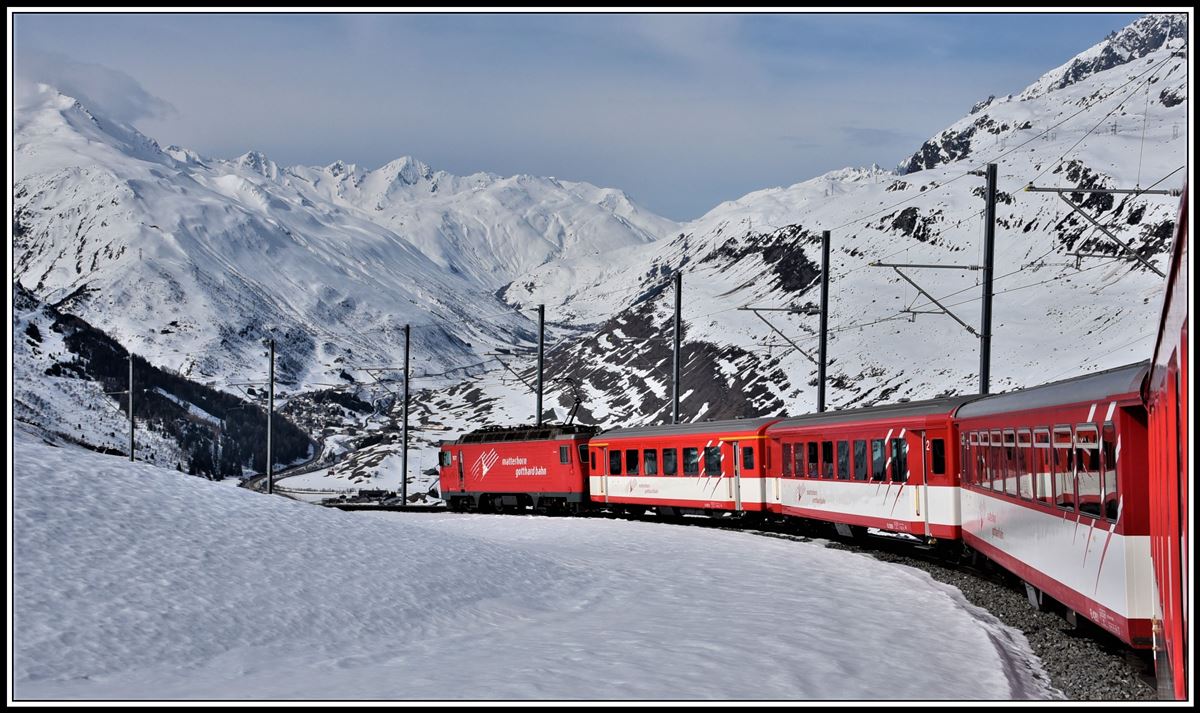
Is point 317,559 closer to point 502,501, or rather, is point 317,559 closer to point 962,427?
point 962,427

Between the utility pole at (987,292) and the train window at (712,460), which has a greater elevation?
the utility pole at (987,292)

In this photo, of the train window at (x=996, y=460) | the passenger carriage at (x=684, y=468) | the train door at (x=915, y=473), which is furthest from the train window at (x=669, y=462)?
the train window at (x=996, y=460)

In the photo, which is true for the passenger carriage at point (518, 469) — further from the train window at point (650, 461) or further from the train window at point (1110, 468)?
the train window at point (1110, 468)

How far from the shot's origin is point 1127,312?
397 ft

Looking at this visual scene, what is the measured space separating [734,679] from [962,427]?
11799mm

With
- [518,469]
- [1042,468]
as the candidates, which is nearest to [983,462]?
[1042,468]

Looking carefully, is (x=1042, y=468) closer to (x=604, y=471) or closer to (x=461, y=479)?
(x=604, y=471)

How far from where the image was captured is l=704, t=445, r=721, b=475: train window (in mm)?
37844

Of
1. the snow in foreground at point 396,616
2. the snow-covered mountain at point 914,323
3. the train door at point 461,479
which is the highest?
the snow-covered mountain at point 914,323

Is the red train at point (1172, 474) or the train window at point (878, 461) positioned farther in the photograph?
the train window at point (878, 461)

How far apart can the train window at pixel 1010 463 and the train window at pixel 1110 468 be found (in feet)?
17.1

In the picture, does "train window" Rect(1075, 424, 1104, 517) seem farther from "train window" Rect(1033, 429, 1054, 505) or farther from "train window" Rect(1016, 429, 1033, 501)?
"train window" Rect(1016, 429, 1033, 501)

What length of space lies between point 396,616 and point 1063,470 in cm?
904

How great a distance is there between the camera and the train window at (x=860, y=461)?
2895 centimetres
